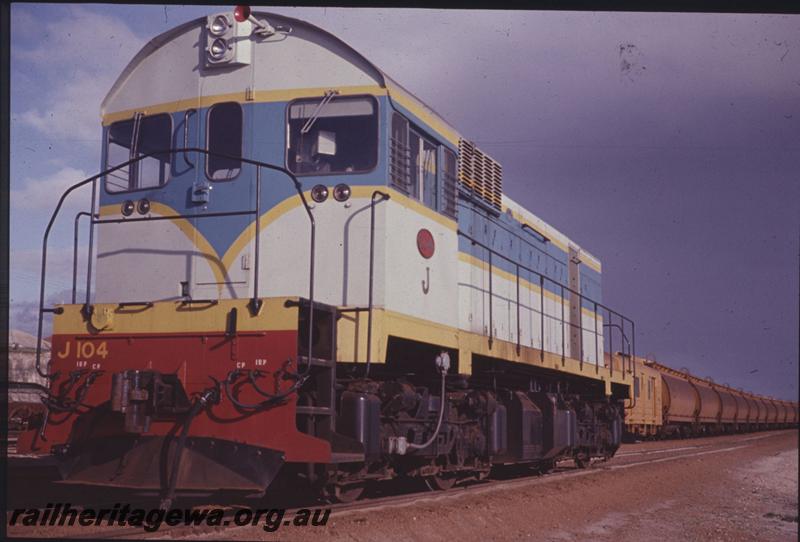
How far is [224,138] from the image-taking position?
25.1 ft

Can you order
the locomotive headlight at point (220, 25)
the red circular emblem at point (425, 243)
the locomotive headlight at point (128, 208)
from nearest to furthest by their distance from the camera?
the locomotive headlight at point (220, 25) < the locomotive headlight at point (128, 208) < the red circular emblem at point (425, 243)

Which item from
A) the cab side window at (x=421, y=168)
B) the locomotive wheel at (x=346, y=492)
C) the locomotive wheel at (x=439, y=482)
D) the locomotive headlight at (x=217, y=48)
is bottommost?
the locomotive wheel at (x=439, y=482)

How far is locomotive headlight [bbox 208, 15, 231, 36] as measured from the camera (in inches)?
295

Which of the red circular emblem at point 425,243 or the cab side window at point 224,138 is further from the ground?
the cab side window at point 224,138

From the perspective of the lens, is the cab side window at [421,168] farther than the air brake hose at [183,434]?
Yes

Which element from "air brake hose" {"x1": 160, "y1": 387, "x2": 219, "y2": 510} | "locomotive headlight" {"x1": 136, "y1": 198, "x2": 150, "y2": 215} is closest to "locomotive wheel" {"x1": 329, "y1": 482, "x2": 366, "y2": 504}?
"air brake hose" {"x1": 160, "y1": 387, "x2": 219, "y2": 510}

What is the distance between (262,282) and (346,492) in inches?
78.0

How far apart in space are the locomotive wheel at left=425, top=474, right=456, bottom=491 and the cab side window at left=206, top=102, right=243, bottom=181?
12.7 feet

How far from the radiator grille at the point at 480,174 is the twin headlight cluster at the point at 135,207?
3.34m

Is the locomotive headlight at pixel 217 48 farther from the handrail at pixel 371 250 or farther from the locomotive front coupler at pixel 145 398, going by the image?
the locomotive front coupler at pixel 145 398

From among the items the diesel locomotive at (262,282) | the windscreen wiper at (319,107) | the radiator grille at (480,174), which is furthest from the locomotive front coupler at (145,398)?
the radiator grille at (480,174)

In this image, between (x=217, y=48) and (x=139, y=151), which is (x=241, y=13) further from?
(x=139, y=151)

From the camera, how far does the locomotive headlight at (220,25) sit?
7504 millimetres

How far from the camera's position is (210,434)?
6.46 metres
